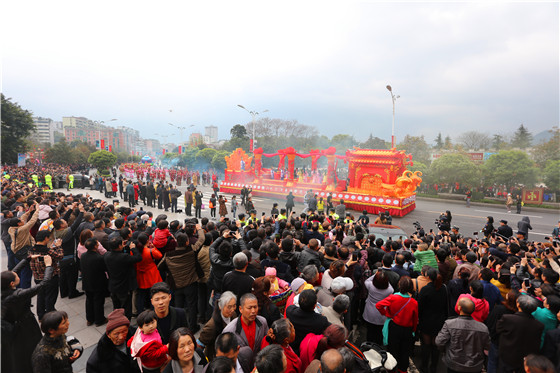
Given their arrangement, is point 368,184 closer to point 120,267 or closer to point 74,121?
point 120,267

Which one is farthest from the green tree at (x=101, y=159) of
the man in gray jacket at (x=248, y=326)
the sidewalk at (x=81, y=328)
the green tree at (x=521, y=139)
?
the green tree at (x=521, y=139)

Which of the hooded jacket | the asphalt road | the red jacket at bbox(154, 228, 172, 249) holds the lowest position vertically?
the asphalt road

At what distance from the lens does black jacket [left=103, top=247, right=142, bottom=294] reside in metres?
4.33

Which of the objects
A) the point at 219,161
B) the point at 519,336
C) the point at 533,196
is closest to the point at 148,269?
the point at 519,336

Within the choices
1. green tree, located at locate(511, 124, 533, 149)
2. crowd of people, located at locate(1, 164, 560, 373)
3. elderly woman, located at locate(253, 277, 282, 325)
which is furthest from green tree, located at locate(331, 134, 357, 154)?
elderly woman, located at locate(253, 277, 282, 325)

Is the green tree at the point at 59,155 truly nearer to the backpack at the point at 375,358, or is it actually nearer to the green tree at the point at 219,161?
the green tree at the point at 219,161

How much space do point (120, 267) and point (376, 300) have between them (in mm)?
3950

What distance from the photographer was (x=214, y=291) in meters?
4.41

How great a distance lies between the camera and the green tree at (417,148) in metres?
38.8

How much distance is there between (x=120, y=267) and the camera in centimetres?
436

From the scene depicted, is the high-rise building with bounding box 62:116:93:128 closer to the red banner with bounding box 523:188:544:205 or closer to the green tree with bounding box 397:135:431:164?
the green tree with bounding box 397:135:431:164

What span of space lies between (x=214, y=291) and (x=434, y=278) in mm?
3285

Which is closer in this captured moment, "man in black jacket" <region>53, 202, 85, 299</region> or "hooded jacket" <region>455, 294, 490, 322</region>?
"hooded jacket" <region>455, 294, 490, 322</region>

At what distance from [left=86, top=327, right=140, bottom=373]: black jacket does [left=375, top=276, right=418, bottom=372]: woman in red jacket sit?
2846 millimetres
